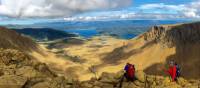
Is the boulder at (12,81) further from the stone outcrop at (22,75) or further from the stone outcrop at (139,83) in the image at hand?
the stone outcrop at (139,83)

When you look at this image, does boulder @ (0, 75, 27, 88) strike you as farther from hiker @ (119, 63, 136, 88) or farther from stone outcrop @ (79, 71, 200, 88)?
hiker @ (119, 63, 136, 88)

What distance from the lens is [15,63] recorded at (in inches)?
1929

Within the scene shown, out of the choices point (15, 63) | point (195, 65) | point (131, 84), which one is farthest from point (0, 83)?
point (195, 65)

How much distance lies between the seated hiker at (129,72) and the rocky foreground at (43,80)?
587 mm

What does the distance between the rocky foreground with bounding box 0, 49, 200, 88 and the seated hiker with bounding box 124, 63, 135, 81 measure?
0.59 metres

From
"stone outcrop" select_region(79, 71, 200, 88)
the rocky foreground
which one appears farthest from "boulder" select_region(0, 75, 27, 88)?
"stone outcrop" select_region(79, 71, 200, 88)

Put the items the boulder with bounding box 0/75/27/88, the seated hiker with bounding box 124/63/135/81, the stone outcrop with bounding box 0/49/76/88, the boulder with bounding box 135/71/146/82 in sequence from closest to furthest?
the boulder with bounding box 0/75/27/88, the stone outcrop with bounding box 0/49/76/88, the seated hiker with bounding box 124/63/135/81, the boulder with bounding box 135/71/146/82

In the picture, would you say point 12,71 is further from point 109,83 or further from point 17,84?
point 109,83

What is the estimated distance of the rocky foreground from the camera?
128ft

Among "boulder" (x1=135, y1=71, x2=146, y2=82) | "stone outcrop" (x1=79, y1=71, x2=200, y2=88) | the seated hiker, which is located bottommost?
"stone outcrop" (x1=79, y1=71, x2=200, y2=88)

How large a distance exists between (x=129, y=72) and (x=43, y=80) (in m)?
10.0

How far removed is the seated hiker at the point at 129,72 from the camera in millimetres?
43625

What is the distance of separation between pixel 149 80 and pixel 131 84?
2.66 m

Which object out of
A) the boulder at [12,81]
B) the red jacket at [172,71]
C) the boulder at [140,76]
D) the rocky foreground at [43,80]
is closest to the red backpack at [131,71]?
the rocky foreground at [43,80]
